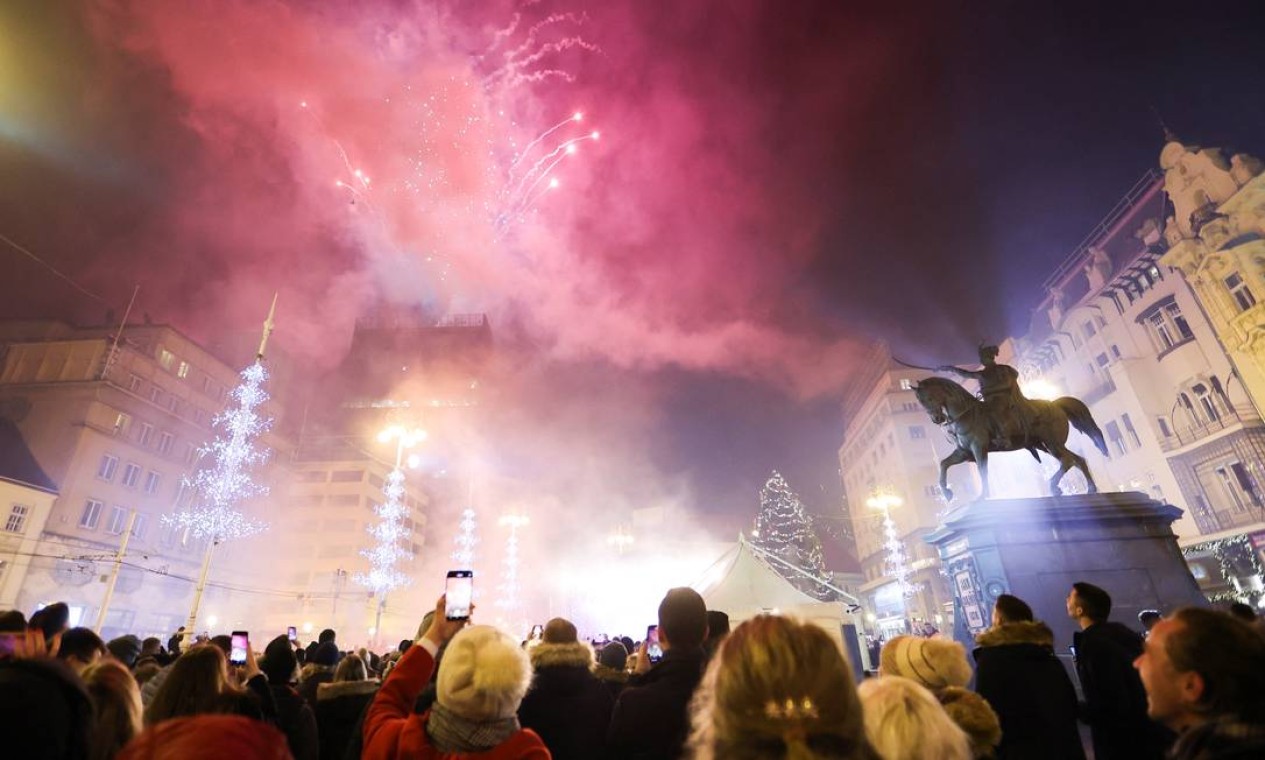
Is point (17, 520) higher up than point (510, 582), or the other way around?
point (17, 520)

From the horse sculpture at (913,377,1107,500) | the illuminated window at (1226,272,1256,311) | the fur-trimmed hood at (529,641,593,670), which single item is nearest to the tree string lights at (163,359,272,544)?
the fur-trimmed hood at (529,641,593,670)

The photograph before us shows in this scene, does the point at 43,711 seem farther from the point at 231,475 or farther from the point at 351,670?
the point at 231,475

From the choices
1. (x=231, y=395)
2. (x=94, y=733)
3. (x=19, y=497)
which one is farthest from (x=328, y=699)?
(x=231, y=395)

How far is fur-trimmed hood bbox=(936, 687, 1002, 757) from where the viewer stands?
8.80 feet

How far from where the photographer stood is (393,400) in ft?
299

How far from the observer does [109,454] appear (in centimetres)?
3622

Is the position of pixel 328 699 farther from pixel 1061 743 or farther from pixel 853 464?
pixel 853 464

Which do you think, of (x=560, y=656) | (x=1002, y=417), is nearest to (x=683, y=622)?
(x=560, y=656)

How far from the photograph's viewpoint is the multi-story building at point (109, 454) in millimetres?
32406

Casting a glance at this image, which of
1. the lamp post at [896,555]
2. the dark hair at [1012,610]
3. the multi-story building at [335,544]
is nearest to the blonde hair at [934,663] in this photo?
the dark hair at [1012,610]

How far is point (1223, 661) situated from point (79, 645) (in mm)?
7435

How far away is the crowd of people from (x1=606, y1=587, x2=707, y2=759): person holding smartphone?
0.01 metres

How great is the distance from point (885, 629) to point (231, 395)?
6580 centimetres

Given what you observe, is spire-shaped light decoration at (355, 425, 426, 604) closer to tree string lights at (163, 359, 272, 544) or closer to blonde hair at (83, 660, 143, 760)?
tree string lights at (163, 359, 272, 544)
